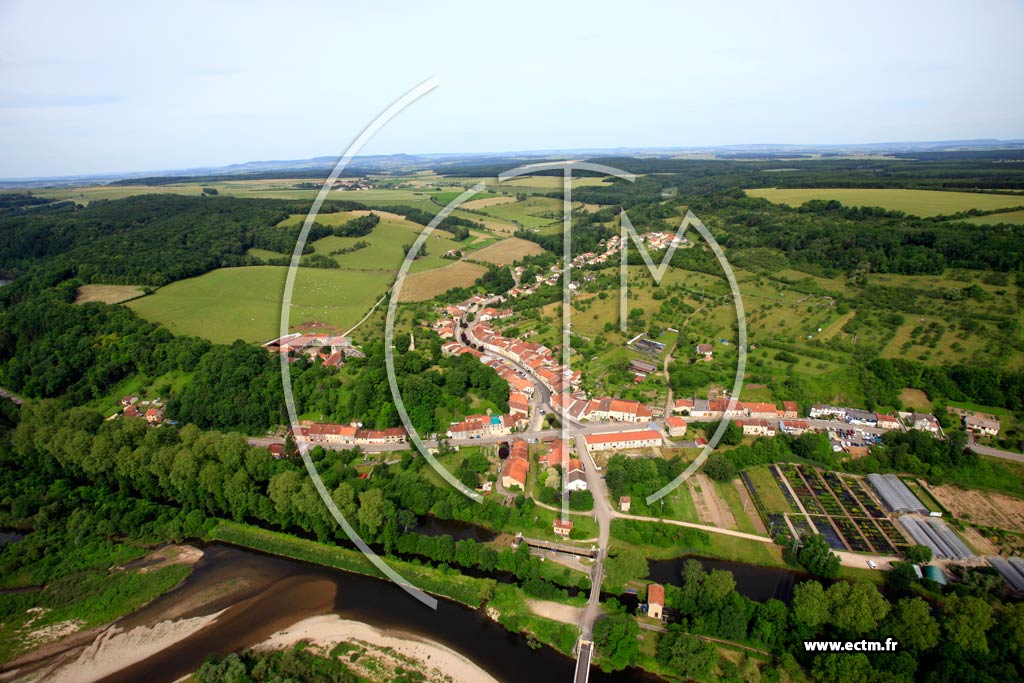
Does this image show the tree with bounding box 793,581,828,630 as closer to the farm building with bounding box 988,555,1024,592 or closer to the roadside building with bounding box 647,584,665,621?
the roadside building with bounding box 647,584,665,621

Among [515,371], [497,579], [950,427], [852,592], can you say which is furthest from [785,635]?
[515,371]

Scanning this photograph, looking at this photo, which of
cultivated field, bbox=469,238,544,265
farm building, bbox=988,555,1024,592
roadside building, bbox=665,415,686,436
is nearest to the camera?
farm building, bbox=988,555,1024,592

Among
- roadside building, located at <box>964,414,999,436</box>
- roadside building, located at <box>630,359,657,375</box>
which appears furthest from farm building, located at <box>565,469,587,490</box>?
roadside building, located at <box>964,414,999,436</box>

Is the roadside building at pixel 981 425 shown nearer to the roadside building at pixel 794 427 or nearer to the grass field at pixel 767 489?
the roadside building at pixel 794 427

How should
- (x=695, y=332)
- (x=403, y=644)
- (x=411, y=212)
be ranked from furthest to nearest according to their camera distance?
(x=411, y=212)
(x=695, y=332)
(x=403, y=644)

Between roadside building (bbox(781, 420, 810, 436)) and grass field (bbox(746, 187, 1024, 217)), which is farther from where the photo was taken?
grass field (bbox(746, 187, 1024, 217))

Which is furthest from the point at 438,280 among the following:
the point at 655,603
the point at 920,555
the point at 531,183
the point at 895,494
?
the point at 531,183

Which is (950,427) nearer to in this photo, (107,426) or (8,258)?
(107,426)

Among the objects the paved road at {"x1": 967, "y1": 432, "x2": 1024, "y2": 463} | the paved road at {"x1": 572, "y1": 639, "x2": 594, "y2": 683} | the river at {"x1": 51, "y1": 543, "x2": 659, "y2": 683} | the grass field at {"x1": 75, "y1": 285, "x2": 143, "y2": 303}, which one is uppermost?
the grass field at {"x1": 75, "y1": 285, "x2": 143, "y2": 303}
